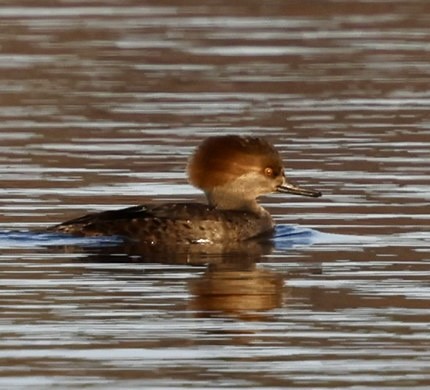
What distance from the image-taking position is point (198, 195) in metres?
17.2

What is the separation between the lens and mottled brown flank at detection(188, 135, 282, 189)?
15328 mm

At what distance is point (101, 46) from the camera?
27.8 meters

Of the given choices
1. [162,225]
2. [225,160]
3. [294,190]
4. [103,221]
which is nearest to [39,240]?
[103,221]

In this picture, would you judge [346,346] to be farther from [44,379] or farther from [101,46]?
[101,46]

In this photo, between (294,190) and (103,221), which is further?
(294,190)

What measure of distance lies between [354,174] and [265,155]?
2115 millimetres

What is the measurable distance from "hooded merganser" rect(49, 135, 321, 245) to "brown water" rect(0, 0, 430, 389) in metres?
0.33

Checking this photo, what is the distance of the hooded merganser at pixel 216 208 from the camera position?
14.7 m

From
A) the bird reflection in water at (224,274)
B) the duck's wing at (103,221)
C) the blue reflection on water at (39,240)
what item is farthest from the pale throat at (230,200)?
the blue reflection on water at (39,240)

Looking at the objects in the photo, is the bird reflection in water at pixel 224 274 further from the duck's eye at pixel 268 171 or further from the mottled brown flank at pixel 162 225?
→ the duck's eye at pixel 268 171

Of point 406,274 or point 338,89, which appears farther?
point 338,89

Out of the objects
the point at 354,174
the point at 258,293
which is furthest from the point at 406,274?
the point at 354,174

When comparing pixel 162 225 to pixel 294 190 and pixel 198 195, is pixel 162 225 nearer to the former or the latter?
pixel 294 190

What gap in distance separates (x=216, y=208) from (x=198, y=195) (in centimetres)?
184
